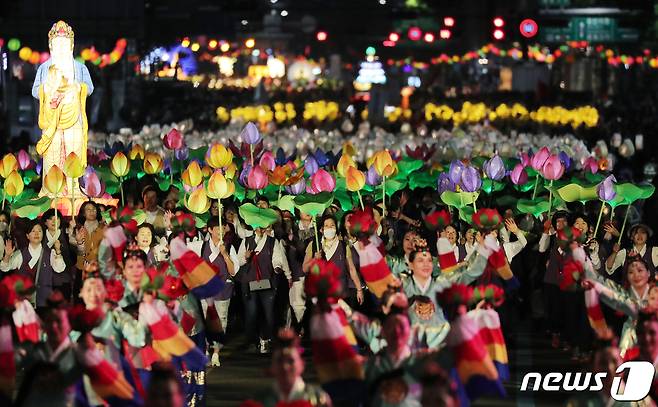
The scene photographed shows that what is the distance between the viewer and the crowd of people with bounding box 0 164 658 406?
10695mm

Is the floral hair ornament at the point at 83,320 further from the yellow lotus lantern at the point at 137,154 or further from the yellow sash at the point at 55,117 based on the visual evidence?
the yellow lotus lantern at the point at 137,154

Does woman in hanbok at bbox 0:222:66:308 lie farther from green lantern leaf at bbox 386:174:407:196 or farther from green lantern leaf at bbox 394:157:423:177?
green lantern leaf at bbox 394:157:423:177

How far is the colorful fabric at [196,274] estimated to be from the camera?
13727 millimetres

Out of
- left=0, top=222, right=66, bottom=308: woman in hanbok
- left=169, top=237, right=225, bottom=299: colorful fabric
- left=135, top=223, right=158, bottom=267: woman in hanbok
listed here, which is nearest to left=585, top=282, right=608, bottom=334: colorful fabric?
left=169, top=237, right=225, bottom=299: colorful fabric

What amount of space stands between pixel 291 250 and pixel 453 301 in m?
7.24

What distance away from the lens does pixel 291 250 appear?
60.1 ft

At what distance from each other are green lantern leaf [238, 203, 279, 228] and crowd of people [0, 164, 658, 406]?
21 millimetres

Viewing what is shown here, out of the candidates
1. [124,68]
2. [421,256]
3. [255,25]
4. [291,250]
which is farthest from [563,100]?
[255,25]

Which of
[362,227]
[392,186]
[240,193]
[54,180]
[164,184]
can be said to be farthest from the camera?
[164,184]

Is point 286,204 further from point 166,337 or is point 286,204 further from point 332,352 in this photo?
point 332,352

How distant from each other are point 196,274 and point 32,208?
595 centimetres

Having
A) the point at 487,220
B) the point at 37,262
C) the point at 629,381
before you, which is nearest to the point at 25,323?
the point at 629,381

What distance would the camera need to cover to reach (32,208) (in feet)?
63.5

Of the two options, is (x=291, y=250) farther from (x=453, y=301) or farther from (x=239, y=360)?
(x=453, y=301)
